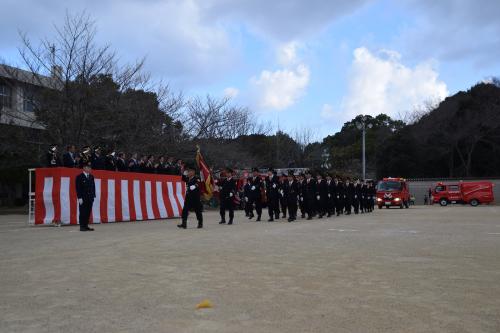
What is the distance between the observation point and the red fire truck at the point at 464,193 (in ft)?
146

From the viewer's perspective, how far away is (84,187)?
13.8 metres

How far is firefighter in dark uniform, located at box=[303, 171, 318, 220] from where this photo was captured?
20531mm

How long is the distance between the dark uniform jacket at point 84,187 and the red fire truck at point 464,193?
38818 mm

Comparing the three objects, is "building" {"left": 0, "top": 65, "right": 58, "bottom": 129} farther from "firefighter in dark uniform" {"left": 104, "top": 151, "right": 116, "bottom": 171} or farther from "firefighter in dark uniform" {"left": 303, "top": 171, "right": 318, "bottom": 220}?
"firefighter in dark uniform" {"left": 303, "top": 171, "right": 318, "bottom": 220}

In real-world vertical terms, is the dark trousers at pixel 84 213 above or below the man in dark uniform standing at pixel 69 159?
below

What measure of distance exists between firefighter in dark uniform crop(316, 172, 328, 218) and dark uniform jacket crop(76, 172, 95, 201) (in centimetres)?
1032

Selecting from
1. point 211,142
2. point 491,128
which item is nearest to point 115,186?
point 211,142

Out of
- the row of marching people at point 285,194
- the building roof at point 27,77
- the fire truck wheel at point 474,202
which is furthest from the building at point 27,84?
the fire truck wheel at point 474,202

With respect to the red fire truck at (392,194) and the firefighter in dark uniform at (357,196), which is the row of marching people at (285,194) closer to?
the firefighter in dark uniform at (357,196)

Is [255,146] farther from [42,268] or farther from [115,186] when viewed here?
[42,268]

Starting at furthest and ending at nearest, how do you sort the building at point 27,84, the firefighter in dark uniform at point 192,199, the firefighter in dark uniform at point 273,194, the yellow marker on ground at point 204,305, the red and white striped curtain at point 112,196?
the building at point 27,84, the firefighter in dark uniform at point 273,194, the firefighter in dark uniform at point 192,199, the red and white striped curtain at point 112,196, the yellow marker on ground at point 204,305

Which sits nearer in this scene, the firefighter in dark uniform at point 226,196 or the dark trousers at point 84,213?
the dark trousers at point 84,213

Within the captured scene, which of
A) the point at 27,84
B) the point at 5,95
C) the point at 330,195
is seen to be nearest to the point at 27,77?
the point at 27,84

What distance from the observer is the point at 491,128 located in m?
52.7
